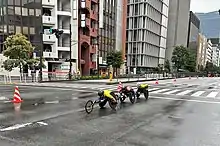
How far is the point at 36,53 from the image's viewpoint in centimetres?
4134

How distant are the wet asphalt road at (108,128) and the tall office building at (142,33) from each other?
73089 mm

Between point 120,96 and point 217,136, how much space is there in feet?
22.5

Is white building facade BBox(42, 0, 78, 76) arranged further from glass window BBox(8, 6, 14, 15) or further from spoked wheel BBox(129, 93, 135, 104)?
spoked wheel BBox(129, 93, 135, 104)

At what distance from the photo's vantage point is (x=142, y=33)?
84.2m

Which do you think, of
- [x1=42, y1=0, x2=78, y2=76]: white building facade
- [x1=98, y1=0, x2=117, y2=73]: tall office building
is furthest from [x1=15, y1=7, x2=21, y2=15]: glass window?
[x1=98, y1=0, x2=117, y2=73]: tall office building

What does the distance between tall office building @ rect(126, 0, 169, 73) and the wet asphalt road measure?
240 ft

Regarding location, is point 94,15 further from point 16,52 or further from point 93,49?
point 16,52

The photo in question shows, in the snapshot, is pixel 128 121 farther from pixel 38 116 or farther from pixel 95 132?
pixel 38 116

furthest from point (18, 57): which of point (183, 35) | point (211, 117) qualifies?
point (183, 35)

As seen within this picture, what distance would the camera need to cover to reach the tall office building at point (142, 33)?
276ft

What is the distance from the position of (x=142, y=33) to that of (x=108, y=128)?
78632mm

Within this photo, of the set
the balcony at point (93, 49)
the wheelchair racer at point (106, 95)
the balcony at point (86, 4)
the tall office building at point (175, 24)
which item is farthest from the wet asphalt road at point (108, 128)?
the tall office building at point (175, 24)

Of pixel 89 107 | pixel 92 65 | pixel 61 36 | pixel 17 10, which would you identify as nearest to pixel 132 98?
pixel 89 107

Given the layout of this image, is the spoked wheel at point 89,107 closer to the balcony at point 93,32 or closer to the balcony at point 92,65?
the balcony at point 92,65
